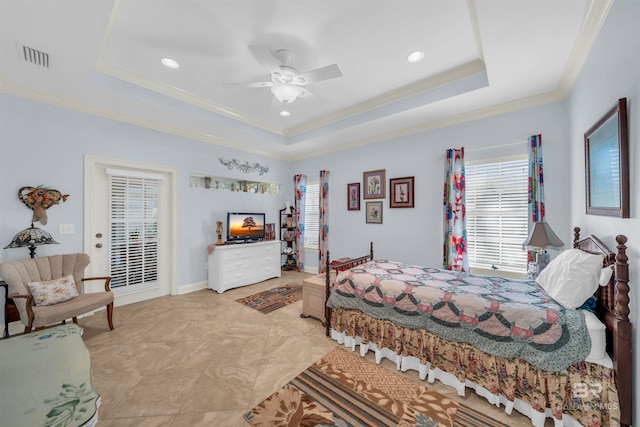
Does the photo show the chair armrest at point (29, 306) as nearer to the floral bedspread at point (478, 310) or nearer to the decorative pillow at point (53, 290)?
the decorative pillow at point (53, 290)

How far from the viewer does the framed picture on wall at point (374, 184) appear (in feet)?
14.1

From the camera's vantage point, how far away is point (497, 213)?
324 cm

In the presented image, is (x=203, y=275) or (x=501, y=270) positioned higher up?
(x=501, y=270)

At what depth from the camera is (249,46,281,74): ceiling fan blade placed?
1.98m

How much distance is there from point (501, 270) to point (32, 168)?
595 cm

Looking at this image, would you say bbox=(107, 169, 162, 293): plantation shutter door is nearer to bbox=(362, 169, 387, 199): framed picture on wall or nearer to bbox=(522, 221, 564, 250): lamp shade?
bbox=(362, 169, 387, 199): framed picture on wall

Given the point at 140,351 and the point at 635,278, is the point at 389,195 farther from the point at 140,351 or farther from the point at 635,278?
the point at 140,351

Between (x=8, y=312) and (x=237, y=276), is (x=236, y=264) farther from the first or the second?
(x=8, y=312)

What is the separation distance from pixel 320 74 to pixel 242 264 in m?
3.48

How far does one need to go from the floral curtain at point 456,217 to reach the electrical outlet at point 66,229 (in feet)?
16.4

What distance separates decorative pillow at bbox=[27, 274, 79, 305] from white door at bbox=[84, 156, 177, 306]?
61 cm

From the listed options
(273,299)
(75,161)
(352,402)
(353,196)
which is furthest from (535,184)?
(75,161)

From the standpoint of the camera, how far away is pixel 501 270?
318 centimetres

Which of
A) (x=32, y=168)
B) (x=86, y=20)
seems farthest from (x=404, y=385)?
(x=32, y=168)
